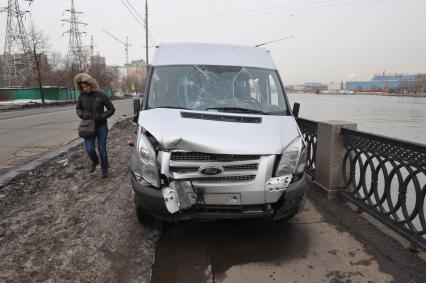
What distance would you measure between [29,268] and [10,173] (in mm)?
4227

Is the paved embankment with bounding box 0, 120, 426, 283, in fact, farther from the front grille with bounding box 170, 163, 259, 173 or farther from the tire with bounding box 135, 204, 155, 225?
the front grille with bounding box 170, 163, 259, 173

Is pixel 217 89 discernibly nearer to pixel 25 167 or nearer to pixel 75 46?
pixel 25 167

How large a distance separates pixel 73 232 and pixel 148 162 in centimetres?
135

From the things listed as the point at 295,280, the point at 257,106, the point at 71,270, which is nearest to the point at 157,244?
the point at 71,270

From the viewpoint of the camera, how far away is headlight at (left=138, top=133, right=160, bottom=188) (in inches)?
143

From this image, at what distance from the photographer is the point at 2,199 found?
5.66 meters

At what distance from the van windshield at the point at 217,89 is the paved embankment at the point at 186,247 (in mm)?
1460

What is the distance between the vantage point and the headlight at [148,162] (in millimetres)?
3645

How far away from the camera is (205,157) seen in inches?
142

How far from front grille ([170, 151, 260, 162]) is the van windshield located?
3.31 feet

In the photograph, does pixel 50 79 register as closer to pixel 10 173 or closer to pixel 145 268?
pixel 10 173

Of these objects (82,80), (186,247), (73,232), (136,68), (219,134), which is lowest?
(186,247)

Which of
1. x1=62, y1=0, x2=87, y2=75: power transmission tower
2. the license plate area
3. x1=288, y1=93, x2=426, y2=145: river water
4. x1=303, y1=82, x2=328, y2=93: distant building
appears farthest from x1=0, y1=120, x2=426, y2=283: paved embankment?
x1=303, y1=82, x2=328, y2=93: distant building

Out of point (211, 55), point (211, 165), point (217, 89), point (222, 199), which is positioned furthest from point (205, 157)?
point (211, 55)
